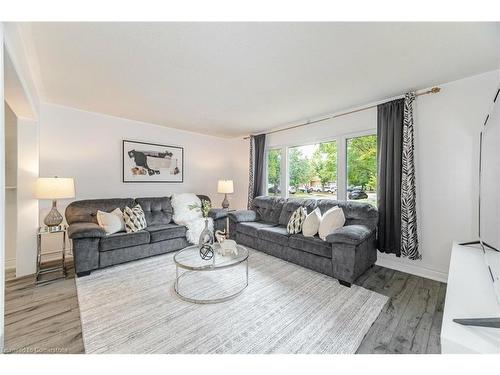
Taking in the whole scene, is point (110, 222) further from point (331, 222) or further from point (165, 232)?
point (331, 222)

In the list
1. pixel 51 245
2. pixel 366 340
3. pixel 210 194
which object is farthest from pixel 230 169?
pixel 366 340

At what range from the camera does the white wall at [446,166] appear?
2.25m

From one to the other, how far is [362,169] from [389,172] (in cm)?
49

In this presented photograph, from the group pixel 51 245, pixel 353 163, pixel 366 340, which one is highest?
pixel 353 163

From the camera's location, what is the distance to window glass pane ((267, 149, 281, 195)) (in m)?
4.44

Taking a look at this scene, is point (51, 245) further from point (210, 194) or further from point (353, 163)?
point (353, 163)

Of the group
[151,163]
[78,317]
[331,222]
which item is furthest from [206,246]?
[151,163]

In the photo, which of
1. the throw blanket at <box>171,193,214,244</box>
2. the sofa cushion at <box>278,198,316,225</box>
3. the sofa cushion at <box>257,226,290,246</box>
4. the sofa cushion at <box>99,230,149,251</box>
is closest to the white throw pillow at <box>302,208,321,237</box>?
the sofa cushion at <box>257,226,290,246</box>

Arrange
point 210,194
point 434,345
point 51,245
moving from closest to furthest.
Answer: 1. point 434,345
2. point 51,245
3. point 210,194

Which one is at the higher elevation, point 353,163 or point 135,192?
point 353,163

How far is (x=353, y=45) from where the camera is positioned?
5.50 ft

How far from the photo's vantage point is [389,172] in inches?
107

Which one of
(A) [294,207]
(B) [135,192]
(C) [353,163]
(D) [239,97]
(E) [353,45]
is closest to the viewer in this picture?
(E) [353,45]
